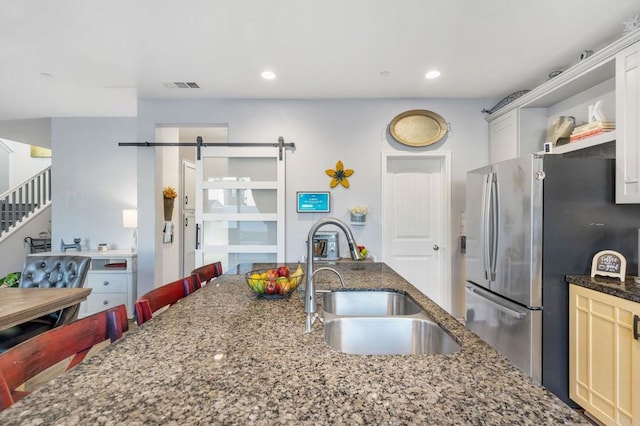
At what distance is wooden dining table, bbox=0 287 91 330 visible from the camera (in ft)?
5.68

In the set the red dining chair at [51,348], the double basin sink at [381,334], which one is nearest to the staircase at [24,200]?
the red dining chair at [51,348]

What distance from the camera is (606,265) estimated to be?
2.04m

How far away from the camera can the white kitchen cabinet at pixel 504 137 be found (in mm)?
3213

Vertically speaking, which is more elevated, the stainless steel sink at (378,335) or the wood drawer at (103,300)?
the stainless steel sink at (378,335)

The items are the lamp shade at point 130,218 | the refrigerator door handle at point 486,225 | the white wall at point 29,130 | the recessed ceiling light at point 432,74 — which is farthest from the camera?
the white wall at point 29,130

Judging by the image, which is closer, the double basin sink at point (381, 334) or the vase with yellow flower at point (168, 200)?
the double basin sink at point (381, 334)

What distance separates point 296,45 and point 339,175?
152cm

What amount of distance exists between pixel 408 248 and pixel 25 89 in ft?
14.8

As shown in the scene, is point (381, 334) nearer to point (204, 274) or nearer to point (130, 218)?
point (204, 274)

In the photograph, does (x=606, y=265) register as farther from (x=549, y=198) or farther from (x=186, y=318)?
(x=186, y=318)

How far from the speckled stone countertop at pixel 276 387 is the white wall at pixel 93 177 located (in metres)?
3.94

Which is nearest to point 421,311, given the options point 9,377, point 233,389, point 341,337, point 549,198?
point 341,337

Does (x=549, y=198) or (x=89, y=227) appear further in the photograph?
(x=89, y=227)

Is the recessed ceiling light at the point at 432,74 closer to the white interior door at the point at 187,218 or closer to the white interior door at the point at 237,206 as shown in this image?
the white interior door at the point at 237,206
